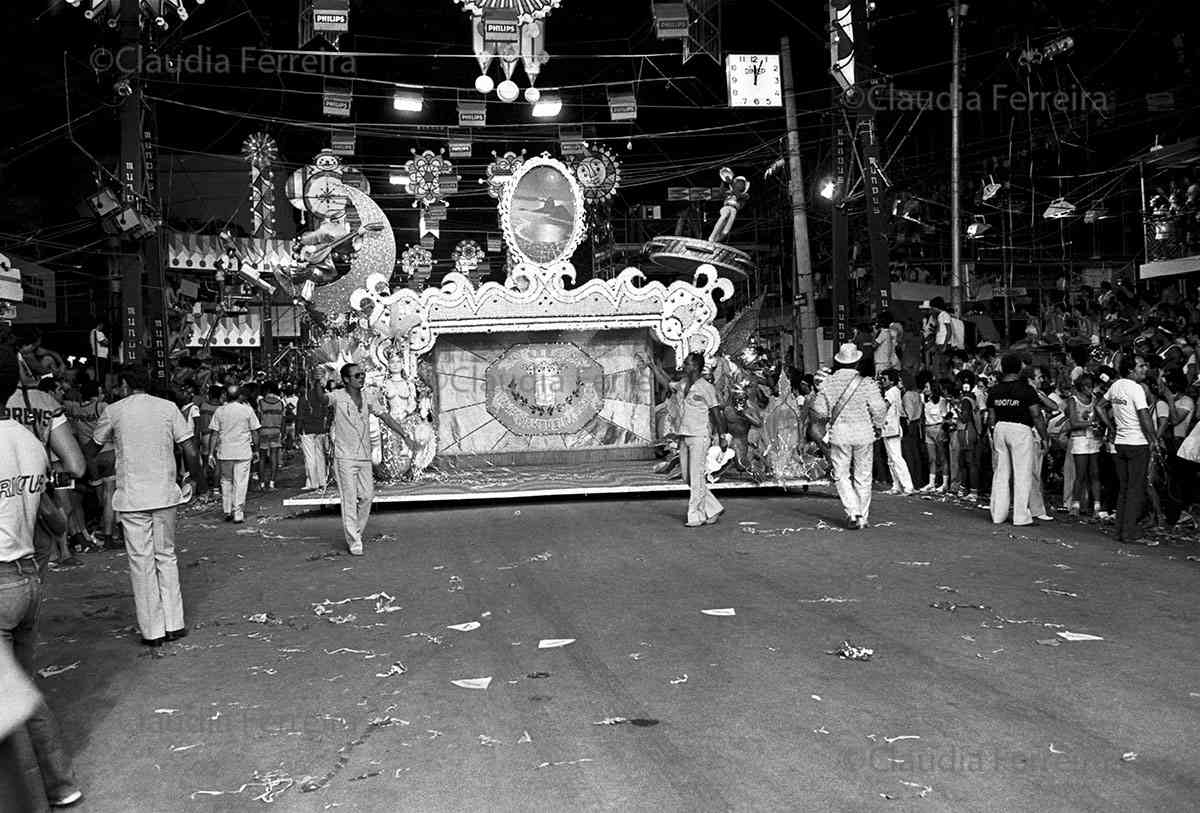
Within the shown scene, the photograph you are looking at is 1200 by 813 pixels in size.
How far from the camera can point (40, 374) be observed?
12.0 m

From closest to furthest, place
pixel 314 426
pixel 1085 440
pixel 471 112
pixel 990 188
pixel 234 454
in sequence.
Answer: pixel 1085 440 < pixel 234 454 < pixel 314 426 < pixel 471 112 < pixel 990 188

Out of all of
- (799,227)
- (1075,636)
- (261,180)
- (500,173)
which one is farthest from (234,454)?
(261,180)

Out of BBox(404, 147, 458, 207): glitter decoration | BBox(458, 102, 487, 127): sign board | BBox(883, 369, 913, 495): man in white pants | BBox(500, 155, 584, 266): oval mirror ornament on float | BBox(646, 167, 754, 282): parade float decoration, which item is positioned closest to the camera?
BBox(883, 369, 913, 495): man in white pants

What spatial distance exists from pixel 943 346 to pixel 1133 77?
27.6ft

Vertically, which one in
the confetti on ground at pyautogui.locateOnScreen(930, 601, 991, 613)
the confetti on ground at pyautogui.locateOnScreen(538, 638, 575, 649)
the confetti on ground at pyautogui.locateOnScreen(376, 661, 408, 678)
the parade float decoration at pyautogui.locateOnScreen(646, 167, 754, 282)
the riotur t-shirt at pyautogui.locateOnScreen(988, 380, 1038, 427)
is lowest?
the confetti on ground at pyautogui.locateOnScreen(930, 601, 991, 613)

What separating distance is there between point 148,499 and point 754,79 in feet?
53.3

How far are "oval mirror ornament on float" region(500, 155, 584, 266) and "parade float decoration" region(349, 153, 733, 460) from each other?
0.6 inches

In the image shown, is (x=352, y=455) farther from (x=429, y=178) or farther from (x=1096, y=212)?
(x=1096, y=212)

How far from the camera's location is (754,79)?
20.3 meters

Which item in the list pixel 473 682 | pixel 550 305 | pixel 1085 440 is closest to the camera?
pixel 473 682

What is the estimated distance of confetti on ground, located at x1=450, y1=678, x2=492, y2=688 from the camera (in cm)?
576

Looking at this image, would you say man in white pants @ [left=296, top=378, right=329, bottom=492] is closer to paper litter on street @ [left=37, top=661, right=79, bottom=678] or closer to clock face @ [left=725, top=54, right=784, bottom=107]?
paper litter on street @ [left=37, top=661, right=79, bottom=678]

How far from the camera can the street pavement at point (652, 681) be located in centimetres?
426

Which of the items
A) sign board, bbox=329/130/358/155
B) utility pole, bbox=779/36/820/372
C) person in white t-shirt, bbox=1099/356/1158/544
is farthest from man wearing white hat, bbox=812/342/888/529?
sign board, bbox=329/130/358/155
